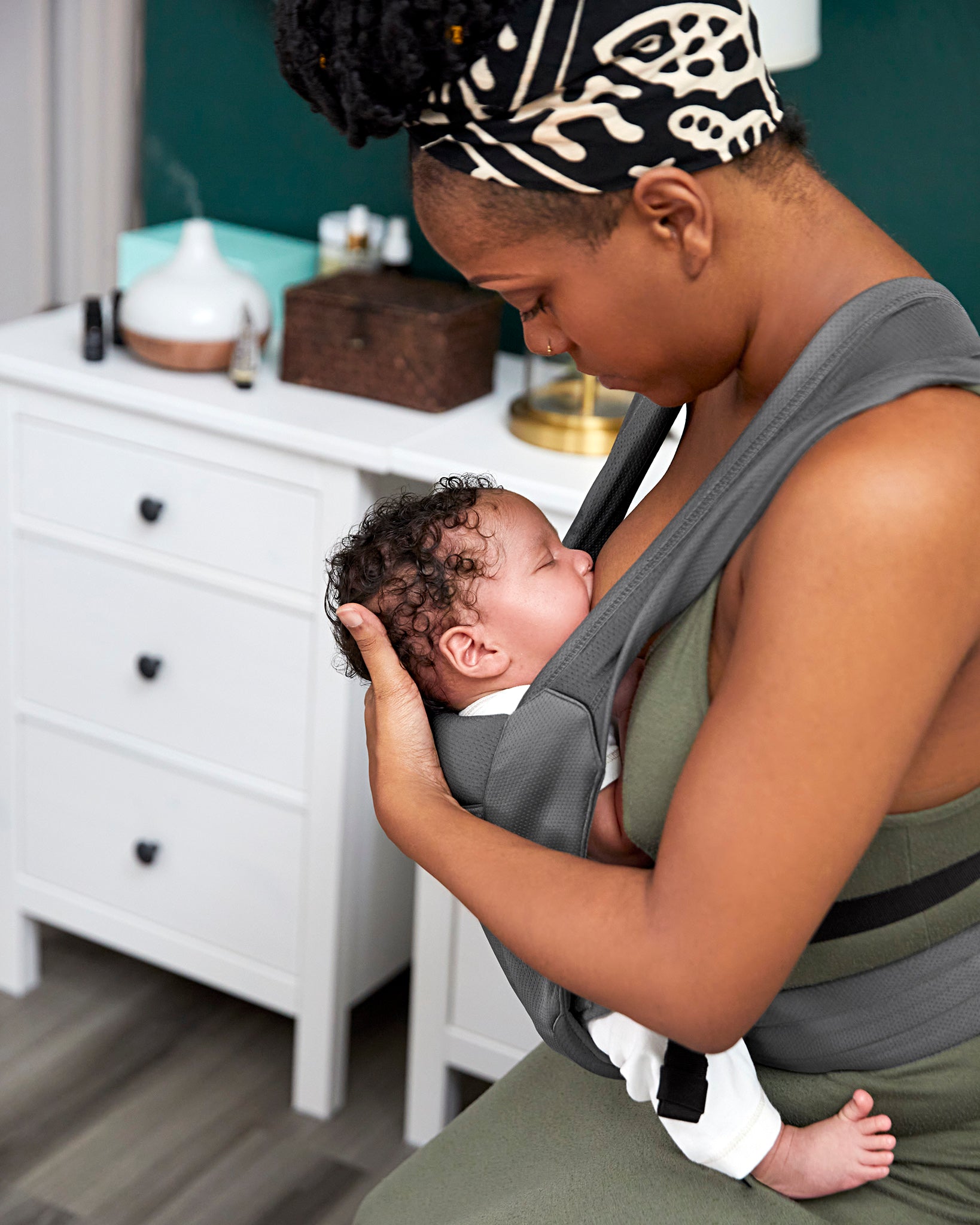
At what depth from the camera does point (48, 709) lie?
2.14 meters

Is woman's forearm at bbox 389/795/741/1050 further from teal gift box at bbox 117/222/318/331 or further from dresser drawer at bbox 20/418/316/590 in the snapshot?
teal gift box at bbox 117/222/318/331

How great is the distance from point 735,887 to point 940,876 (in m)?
0.19

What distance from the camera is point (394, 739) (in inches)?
36.5

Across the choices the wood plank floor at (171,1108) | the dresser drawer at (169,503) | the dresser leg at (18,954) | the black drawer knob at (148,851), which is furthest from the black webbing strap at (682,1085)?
the dresser leg at (18,954)

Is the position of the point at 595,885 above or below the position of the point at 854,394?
below

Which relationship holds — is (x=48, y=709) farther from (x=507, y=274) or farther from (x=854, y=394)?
(x=854, y=394)

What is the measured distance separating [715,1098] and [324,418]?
3.82ft

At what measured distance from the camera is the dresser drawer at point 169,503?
184 centimetres

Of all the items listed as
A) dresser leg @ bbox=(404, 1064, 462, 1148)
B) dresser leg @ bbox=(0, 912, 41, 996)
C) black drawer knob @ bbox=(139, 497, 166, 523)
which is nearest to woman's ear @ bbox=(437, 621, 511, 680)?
black drawer knob @ bbox=(139, 497, 166, 523)

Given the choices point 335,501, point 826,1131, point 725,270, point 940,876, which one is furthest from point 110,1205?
point 725,270

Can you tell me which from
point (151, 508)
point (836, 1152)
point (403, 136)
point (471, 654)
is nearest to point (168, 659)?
point (151, 508)

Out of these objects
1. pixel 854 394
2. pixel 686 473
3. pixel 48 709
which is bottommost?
pixel 48 709

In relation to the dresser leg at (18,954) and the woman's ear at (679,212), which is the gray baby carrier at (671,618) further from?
the dresser leg at (18,954)

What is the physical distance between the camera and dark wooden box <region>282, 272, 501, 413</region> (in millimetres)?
1845
